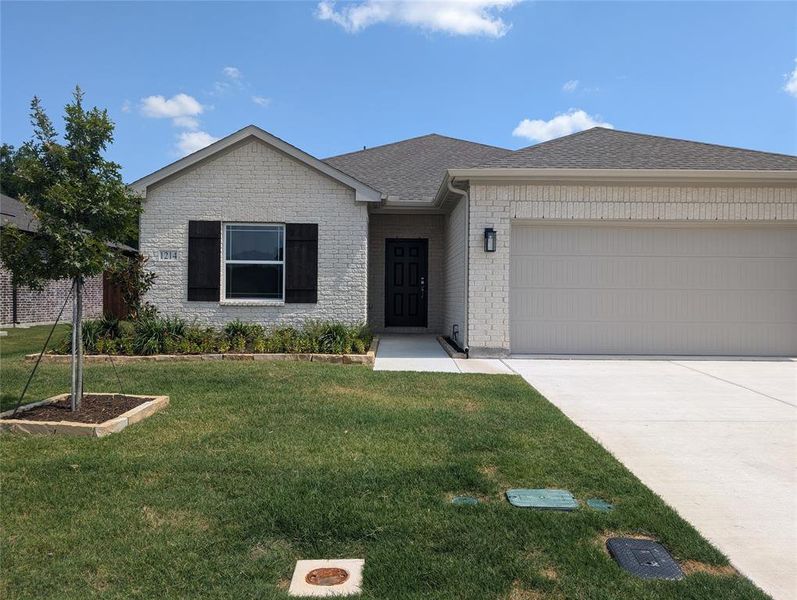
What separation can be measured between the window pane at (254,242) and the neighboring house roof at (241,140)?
1.45 metres

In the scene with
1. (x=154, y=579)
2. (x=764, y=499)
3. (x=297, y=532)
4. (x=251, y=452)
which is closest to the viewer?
(x=154, y=579)

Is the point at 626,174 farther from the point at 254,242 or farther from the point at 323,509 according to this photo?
the point at 323,509

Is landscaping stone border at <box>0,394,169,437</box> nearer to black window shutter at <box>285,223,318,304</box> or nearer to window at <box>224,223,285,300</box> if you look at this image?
black window shutter at <box>285,223,318,304</box>

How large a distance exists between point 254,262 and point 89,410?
242 inches

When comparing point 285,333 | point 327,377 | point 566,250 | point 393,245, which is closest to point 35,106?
point 327,377

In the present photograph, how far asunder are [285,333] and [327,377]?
3055 mm

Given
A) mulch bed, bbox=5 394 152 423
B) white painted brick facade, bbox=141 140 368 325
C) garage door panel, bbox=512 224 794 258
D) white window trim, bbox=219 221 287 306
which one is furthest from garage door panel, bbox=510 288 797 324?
mulch bed, bbox=5 394 152 423

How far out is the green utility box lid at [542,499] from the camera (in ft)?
12.0

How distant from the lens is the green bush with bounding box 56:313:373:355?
1000cm

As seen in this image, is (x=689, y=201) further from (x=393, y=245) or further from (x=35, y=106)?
(x=35, y=106)

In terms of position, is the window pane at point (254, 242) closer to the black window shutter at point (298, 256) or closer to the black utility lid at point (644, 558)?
the black window shutter at point (298, 256)

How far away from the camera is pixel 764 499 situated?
3969 millimetres

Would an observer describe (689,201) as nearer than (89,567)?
No

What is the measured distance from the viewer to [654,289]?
10.6 meters
